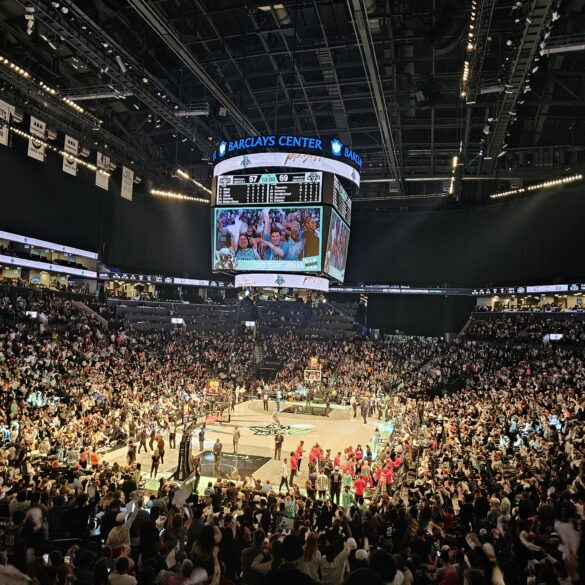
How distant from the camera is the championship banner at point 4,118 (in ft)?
62.2

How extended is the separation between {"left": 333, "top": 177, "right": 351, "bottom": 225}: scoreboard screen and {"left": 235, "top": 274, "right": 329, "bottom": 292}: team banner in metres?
3.33

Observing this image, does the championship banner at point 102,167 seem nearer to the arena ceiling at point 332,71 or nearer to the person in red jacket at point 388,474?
the arena ceiling at point 332,71

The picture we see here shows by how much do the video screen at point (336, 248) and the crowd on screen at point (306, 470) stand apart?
7.76 metres

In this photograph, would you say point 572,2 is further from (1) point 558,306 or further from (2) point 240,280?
(1) point 558,306

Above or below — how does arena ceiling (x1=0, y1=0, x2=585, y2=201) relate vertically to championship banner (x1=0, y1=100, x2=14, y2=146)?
above

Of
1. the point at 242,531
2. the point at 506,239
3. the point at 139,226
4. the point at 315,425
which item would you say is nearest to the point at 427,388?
the point at 315,425

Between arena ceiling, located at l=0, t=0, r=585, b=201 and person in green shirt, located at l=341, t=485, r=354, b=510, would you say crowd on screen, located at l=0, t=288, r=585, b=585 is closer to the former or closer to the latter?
person in green shirt, located at l=341, t=485, r=354, b=510

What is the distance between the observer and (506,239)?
135 ft

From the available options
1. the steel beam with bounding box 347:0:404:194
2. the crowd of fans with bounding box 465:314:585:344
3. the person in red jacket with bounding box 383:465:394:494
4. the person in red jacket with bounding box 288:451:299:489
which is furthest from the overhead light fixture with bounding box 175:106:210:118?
the crowd of fans with bounding box 465:314:585:344

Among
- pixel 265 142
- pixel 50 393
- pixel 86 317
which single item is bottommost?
pixel 50 393

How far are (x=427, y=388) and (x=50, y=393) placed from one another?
840 inches

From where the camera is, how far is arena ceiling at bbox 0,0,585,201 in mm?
16609

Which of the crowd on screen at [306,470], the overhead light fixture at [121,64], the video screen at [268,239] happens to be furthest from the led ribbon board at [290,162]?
the crowd on screen at [306,470]

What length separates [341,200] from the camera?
22.3 meters
